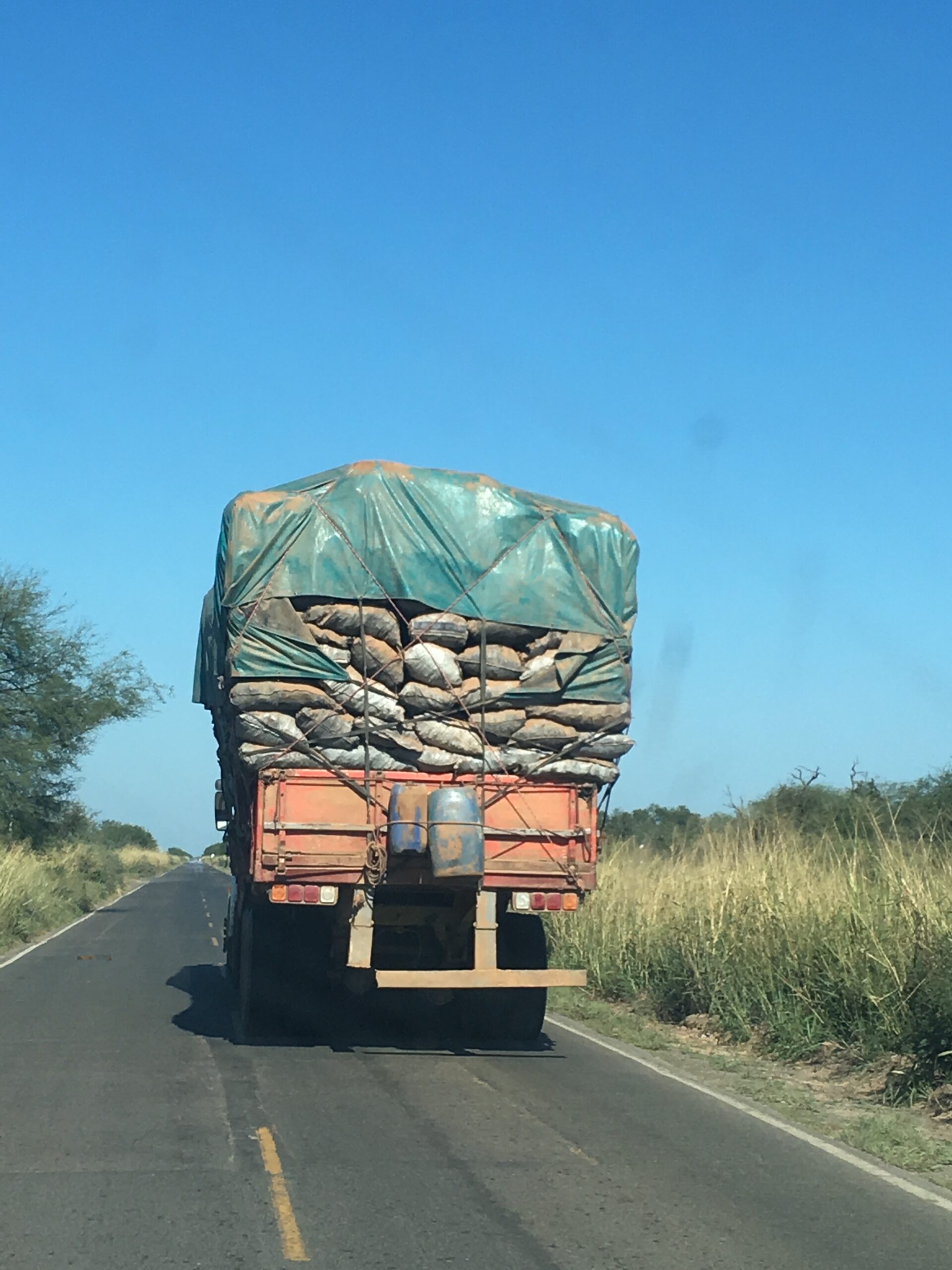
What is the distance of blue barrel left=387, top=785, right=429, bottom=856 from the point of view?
10711 millimetres

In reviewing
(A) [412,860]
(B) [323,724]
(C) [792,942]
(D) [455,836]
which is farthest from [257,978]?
(C) [792,942]

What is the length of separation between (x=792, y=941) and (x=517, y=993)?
2.77 meters

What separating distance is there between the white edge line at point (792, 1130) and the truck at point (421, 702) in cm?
115

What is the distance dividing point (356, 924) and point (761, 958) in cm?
460

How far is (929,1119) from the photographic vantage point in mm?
9562

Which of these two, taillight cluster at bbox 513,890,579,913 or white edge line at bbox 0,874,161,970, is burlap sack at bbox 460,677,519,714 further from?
white edge line at bbox 0,874,161,970

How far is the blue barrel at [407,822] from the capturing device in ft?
35.1

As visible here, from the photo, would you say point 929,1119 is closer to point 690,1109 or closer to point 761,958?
point 690,1109

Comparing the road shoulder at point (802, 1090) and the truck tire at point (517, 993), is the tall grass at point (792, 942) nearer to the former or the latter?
the road shoulder at point (802, 1090)

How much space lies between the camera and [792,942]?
13109 mm

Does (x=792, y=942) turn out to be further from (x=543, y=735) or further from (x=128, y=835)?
(x=128, y=835)

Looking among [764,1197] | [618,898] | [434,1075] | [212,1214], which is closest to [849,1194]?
[764,1197]

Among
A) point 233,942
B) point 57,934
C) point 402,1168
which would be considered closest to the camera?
point 402,1168

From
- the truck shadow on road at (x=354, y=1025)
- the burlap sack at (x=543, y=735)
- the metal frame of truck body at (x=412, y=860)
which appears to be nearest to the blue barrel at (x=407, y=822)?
the metal frame of truck body at (x=412, y=860)
